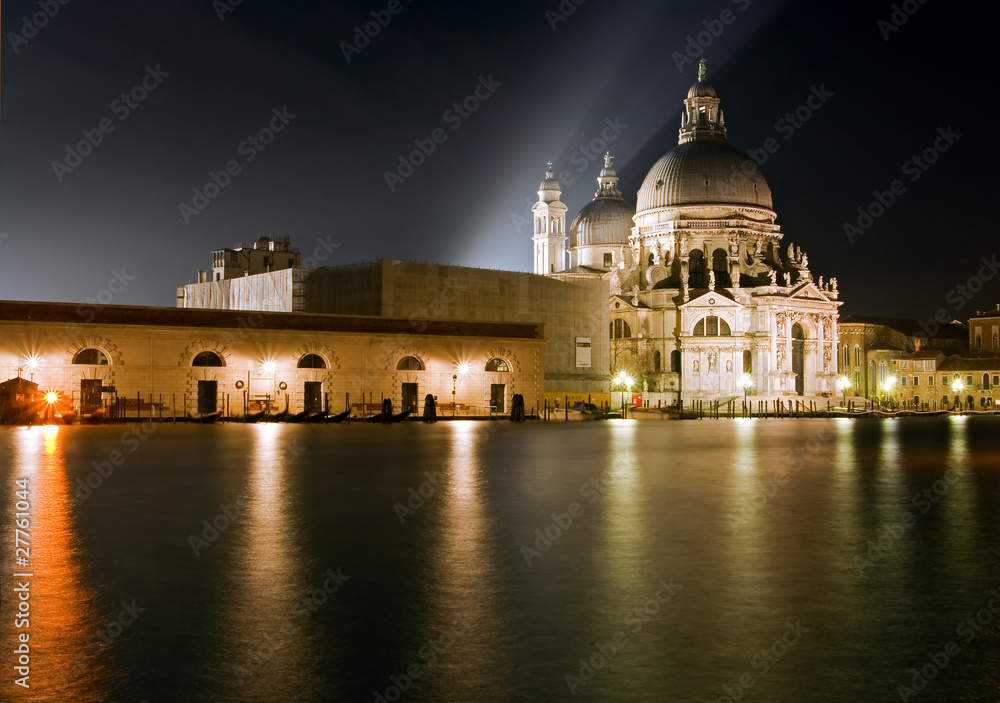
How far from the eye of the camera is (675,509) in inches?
605

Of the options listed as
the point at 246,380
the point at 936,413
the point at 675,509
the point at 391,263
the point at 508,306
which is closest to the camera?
the point at 675,509

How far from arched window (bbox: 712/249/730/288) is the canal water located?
215ft

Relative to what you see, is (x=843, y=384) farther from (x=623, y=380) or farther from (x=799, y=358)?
(x=623, y=380)

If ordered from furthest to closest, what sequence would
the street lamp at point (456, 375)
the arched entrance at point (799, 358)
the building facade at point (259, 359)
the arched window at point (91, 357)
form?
the arched entrance at point (799, 358), the street lamp at point (456, 375), the arched window at point (91, 357), the building facade at point (259, 359)

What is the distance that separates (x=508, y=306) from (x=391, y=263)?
9.25m

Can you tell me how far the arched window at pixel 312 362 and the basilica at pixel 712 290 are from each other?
1451 inches

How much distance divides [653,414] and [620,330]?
25108 millimetres

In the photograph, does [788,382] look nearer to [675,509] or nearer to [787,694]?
[675,509]

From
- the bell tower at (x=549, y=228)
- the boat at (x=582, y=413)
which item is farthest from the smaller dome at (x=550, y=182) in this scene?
the boat at (x=582, y=413)

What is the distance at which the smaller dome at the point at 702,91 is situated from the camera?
91500mm

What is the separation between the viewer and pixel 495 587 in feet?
32.2

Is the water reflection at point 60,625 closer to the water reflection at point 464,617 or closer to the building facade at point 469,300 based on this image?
the water reflection at point 464,617

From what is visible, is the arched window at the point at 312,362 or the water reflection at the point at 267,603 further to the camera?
the arched window at the point at 312,362

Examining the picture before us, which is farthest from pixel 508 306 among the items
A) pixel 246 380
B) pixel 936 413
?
pixel 936 413
